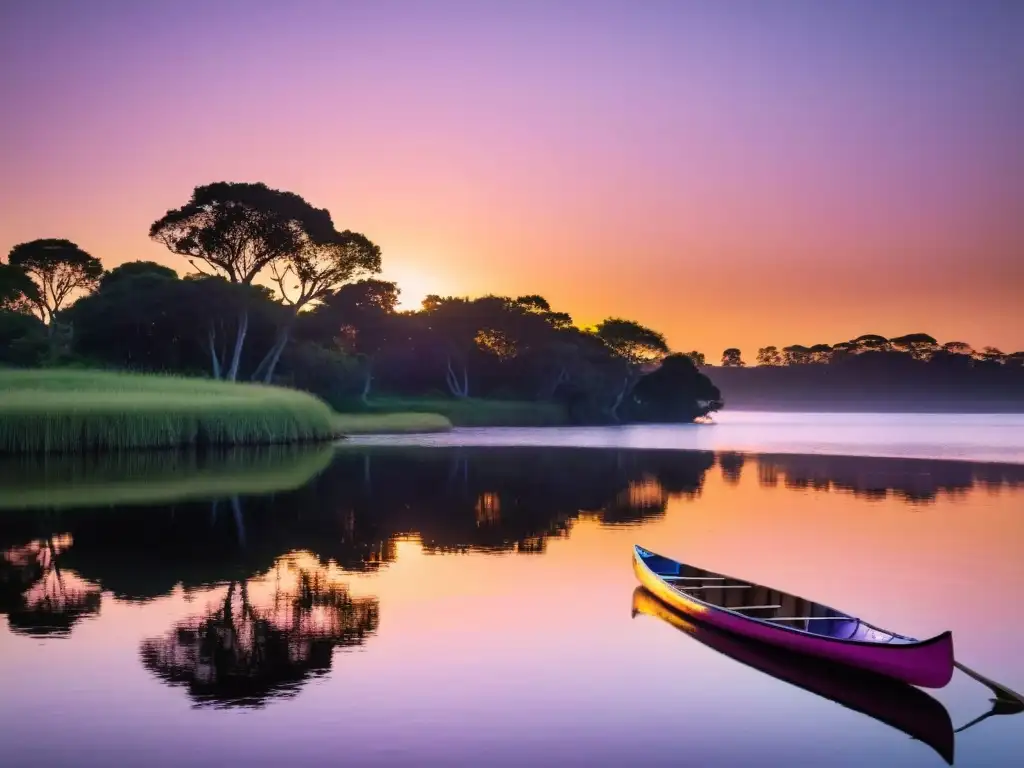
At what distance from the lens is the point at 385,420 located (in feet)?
231

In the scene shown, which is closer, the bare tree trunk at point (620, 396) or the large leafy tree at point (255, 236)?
the large leafy tree at point (255, 236)

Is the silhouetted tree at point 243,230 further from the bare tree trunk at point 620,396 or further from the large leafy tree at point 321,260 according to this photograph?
the bare tree trunk at point 620,396

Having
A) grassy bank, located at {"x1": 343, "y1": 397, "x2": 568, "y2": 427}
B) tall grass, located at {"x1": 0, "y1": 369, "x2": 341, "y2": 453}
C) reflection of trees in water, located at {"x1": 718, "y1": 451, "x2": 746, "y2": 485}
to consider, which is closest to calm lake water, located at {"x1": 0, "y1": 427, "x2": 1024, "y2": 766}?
reflection of trees in water, located at {"x1": 718, "y1": 451, "x2": 746, "y2": 485}

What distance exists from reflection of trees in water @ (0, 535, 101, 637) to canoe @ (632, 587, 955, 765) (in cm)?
785

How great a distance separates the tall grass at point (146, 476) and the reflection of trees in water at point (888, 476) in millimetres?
16021

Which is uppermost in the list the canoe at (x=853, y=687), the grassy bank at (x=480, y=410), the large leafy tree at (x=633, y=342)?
the large leafy tree at (x=633, y=342)

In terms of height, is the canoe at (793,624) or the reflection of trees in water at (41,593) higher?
the canoe at (793,624)

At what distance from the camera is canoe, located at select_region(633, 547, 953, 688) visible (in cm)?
1002

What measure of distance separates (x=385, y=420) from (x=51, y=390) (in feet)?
102

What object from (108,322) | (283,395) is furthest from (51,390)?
(108,322)

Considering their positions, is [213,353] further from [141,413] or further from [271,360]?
[141,413]

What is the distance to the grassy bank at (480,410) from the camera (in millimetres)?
80812

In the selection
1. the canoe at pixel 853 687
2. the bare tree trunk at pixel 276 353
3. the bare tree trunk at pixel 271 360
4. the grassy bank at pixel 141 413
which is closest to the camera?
the canoe at pixel 853 687

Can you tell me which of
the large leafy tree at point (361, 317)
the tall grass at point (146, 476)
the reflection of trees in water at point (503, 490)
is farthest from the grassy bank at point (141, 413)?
the large leafy tree at point (361, 317)
